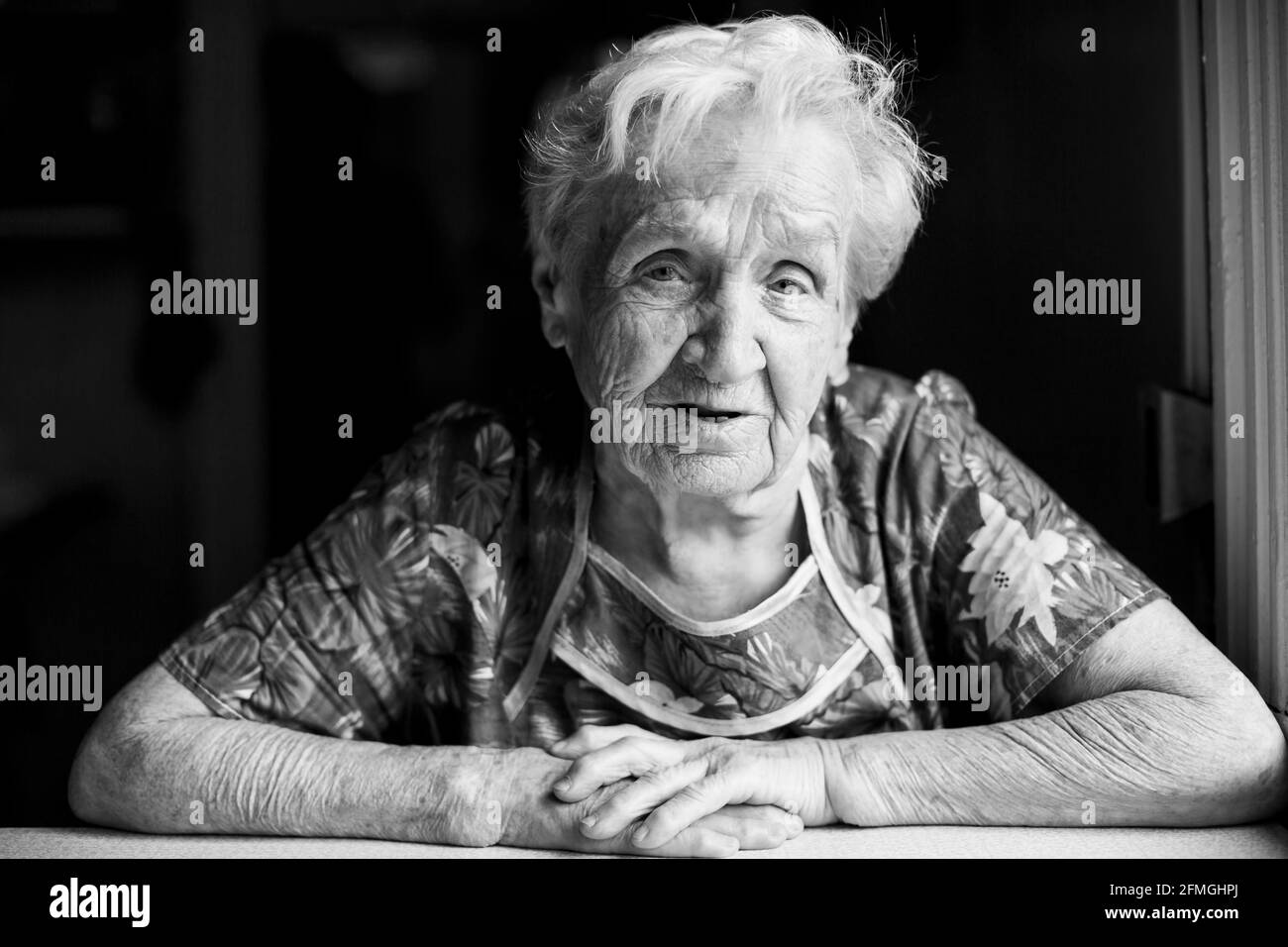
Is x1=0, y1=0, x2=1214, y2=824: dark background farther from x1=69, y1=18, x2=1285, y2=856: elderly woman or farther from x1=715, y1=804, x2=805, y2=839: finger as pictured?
x1=715, y1=804, x2=805, y2=839: finger

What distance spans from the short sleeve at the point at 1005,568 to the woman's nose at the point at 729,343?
1.29 ft

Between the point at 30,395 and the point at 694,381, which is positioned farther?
the point at 30,395

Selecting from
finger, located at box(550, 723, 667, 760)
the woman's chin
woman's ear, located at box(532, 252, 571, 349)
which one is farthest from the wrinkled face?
finger, located at box(550, 723, 667, 760)

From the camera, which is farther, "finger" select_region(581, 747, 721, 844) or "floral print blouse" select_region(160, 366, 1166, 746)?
"floral print blouse" select_region(160, 366, 1166, 746)

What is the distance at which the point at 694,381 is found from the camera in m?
1.62

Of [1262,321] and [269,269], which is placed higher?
[269,269]

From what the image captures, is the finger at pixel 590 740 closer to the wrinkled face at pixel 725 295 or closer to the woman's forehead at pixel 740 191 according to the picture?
the wrinkled face at pixel 725 295

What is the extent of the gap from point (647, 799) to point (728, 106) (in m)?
0.90

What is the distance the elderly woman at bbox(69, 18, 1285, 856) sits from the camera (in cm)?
156

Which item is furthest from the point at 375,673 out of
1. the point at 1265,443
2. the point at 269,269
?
the point at 1265,443

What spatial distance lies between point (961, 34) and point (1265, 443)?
0.99 meters

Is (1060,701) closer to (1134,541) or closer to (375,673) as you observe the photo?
(1134,541)

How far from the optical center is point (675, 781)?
152 centimetres

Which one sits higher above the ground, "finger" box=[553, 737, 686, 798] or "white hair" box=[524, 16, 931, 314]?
"white hair" box=[524, 16, 931, 314]
